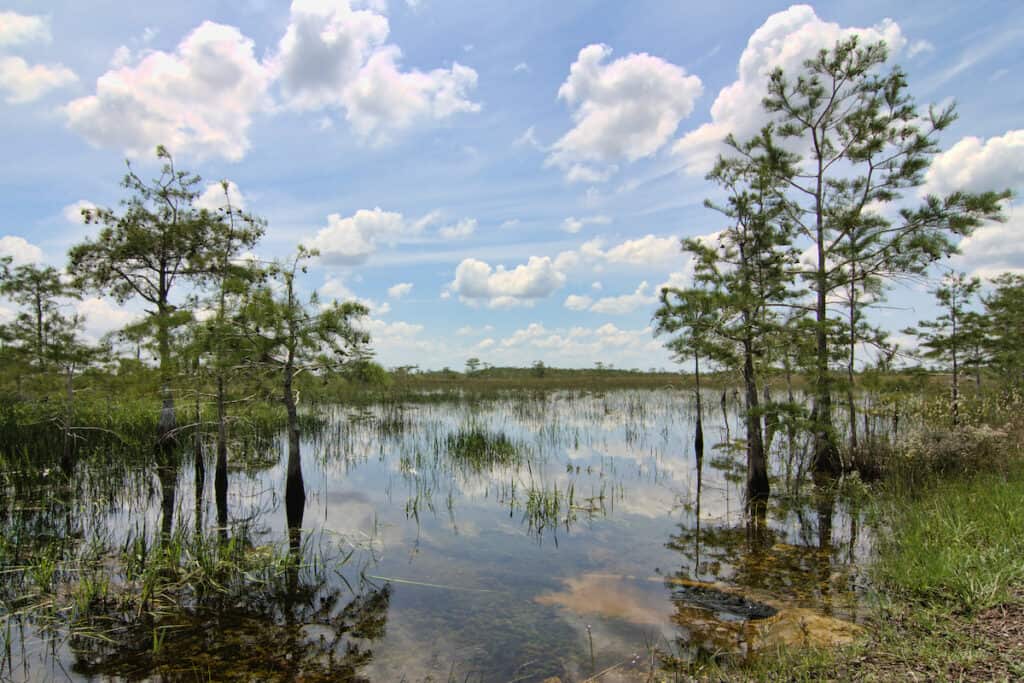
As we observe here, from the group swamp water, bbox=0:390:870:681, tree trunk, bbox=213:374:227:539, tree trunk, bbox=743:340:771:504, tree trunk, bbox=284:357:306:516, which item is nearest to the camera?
swamp water, bbox=0:390:870:681

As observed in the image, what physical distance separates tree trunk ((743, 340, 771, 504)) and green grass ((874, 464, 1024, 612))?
2028mm

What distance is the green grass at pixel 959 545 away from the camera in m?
4.51

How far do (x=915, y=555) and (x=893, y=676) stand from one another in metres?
2.79

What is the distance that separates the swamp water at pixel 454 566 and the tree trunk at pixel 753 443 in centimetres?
Answer: 37

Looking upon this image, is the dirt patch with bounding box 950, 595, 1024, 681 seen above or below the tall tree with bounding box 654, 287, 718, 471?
below

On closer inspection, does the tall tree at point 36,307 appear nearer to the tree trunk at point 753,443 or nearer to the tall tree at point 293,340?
the tall tree at point 293,340

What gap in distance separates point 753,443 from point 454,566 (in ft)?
19.4

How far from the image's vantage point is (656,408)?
26.3m

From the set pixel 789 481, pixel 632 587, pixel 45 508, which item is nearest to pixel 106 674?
pixel 632 587

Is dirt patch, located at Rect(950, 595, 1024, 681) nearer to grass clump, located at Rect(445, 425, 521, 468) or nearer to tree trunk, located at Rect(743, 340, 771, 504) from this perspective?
tree trunk, located at Rect(743, 340, 771, 504)

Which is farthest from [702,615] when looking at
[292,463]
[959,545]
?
[292,463]

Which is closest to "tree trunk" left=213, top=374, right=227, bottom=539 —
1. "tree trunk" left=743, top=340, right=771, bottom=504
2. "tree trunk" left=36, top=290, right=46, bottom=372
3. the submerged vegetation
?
the submerged vegetation

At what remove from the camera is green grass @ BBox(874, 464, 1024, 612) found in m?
4.51

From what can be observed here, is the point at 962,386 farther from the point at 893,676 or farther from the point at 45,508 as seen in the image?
the point at 45,508
